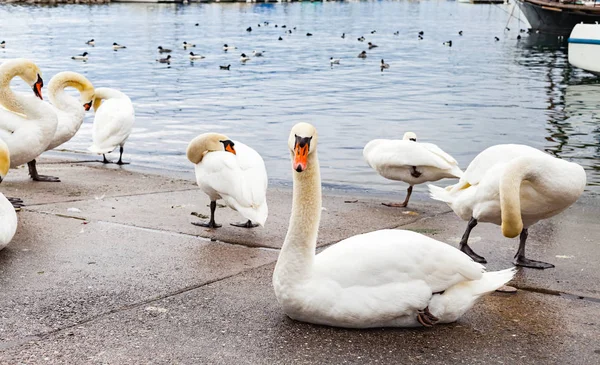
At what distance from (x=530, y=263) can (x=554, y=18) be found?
50.6 m

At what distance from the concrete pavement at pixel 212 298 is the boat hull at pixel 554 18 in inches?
1683

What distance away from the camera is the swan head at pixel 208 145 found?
7.09 m

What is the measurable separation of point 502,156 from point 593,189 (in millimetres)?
5113

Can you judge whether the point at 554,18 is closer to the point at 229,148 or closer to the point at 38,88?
the point at 38,88

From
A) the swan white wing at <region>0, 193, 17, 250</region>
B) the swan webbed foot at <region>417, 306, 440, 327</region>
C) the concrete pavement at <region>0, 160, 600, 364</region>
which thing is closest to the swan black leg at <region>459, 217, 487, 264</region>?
the concrete pavement at <region>0, 160, 600, 364</region>

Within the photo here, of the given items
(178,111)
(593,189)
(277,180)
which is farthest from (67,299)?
(178,111)

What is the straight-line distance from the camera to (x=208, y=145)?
23.4 feet

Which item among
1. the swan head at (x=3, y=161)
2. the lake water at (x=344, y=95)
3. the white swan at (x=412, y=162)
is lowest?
the lake water at (x=344, y=95)

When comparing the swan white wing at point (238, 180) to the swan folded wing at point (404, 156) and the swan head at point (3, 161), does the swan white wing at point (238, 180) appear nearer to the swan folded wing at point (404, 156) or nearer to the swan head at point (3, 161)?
the swan head at point (3, 161)

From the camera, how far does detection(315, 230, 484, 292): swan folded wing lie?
14.0ft

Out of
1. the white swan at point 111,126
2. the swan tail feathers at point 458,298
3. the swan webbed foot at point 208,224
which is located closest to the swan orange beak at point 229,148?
the swan webbed foot at point 208,224

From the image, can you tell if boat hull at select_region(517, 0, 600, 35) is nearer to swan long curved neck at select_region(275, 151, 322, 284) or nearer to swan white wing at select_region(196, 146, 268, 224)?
swan white wing at select_region(196, 146, 268, 224)

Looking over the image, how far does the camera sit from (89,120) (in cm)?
1819

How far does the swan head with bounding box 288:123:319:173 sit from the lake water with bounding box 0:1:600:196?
6.80 metres
